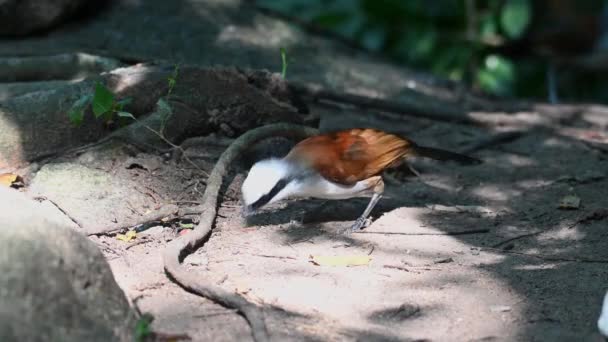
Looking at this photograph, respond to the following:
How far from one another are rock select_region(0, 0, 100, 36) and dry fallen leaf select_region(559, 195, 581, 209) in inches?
210

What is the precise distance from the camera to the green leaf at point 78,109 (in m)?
5.39

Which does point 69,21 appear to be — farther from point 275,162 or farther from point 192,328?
point 192,328

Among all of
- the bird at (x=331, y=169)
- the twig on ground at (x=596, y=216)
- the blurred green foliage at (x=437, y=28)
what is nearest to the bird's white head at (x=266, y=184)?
the bird at (x=331, y=169)

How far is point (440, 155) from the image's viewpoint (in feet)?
20.1

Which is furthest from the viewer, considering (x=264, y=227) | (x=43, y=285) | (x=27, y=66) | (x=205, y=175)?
(x=27, y=66)

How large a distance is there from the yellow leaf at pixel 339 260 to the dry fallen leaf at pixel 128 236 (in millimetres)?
1074

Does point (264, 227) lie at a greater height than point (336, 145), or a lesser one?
lesser

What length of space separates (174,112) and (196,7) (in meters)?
3.69

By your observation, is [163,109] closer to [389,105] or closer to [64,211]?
[64,211]

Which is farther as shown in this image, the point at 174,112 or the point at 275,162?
the point at 174,112

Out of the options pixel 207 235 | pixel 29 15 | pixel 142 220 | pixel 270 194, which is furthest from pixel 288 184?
pixel 29 15

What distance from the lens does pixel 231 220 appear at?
541 centimetres

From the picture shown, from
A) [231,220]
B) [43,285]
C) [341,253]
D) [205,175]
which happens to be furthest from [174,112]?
[43,285]

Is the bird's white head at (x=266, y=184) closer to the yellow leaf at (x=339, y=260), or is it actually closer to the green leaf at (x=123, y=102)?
the yellow leaf at (x=339, y=260)
